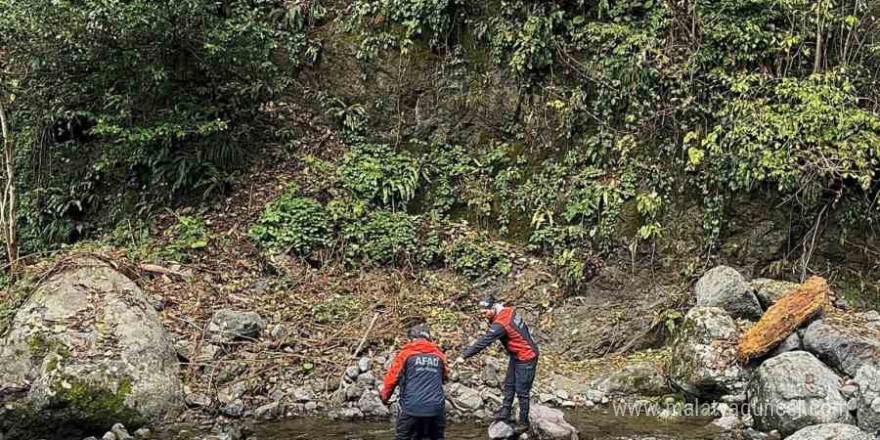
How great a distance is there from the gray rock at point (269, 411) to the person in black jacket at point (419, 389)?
2.55 metres

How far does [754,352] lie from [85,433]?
814cm

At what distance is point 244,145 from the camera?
1459 cm

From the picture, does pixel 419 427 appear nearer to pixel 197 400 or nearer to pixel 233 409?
pixel 233 409

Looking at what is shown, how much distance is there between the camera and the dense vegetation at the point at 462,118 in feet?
37.8

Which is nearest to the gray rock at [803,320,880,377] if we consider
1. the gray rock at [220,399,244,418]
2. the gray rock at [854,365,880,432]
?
the gray rock at [854,365,880,432]

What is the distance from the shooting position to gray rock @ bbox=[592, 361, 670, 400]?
9.70 metres

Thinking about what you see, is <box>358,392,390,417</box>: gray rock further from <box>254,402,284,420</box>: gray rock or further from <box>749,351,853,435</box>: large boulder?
<box>749,351,853,435</box>: large boulder

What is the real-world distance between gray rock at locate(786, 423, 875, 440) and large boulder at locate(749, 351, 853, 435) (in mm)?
554

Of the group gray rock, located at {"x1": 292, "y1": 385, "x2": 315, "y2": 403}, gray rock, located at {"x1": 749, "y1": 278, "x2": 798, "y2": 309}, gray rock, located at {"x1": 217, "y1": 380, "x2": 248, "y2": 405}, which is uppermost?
gray rock, located at {"x1": 749, "y1": 278, "x2": 798, "y2": 309}

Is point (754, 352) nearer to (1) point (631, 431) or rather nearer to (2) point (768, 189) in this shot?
(1) point (631, 431)

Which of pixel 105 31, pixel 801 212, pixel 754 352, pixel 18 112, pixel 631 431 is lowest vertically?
pixel 631 431

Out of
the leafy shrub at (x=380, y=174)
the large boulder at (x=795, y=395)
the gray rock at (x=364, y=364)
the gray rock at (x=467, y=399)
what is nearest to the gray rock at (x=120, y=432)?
the gray rock at (x=364, y=364)

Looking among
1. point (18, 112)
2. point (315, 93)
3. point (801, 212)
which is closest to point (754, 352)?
point (801, 212)

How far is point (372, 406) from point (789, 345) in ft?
17.5
